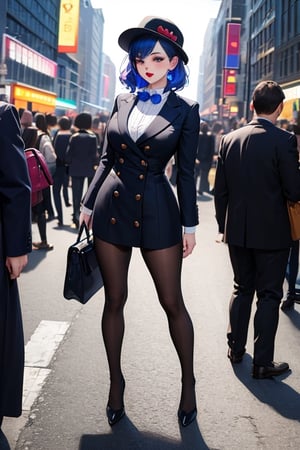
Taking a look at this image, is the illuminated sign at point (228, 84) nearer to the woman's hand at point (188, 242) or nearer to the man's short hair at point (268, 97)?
the man's short hair at point (268, 97)

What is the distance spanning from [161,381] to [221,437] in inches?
31.3

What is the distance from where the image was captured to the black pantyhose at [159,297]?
3252 mm

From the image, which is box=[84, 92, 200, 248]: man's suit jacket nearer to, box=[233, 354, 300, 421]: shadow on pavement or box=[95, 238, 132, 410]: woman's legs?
box=[95, 238, 132, 410]: woman's legs

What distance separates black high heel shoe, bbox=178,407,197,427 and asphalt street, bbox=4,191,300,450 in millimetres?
38

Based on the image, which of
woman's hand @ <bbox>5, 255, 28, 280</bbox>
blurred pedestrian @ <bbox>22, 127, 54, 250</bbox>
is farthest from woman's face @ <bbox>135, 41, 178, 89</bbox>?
blurred pedestrian @ <bbox>22, 127, 54, 250</bbox>

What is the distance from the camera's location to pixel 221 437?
3154 millimetres

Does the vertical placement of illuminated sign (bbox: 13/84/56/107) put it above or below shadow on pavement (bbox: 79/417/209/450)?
above

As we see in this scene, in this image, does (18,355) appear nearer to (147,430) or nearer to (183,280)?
(147,430)

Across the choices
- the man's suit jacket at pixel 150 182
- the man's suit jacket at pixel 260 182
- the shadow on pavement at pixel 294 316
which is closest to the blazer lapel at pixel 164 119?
the man's suit jacket at pixel 150 182

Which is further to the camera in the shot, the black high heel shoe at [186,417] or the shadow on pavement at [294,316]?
the shadow on pavement at [294,316]

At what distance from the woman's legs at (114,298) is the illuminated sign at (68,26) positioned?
79489 mm

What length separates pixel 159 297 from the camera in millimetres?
3338

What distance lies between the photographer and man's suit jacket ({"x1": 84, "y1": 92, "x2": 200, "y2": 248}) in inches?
123

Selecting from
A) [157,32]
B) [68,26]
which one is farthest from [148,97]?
[68,26]
